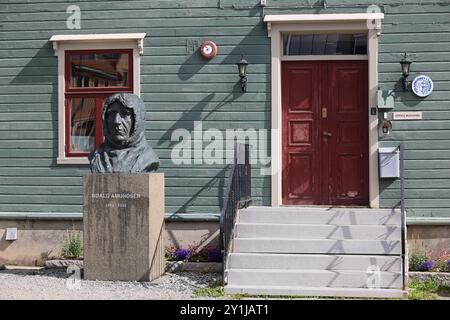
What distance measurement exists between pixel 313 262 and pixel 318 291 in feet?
1.96

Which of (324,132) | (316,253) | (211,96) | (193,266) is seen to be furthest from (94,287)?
(324,132)

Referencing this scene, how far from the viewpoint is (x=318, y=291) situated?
8.65m

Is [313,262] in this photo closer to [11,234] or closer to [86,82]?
[86,82]

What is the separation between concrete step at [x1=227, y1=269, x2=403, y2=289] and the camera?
883 centimetres

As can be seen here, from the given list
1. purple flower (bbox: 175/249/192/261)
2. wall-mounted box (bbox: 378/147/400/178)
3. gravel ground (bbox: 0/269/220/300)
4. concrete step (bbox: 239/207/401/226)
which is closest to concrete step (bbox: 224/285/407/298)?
gravel ground (bbox: 0/269/220/300)

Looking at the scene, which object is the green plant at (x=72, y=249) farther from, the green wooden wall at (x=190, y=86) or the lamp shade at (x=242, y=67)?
the lamp shade at (x=242, y=67)

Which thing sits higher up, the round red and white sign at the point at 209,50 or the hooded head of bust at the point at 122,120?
the round red and white sign at the point at 209,50

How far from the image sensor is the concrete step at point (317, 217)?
10.1 metres

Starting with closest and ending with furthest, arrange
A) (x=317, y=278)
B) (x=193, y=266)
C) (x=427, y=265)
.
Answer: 1. (x=317, y=278)
2. (x=427, y=265)
3. (x=193, y=266)

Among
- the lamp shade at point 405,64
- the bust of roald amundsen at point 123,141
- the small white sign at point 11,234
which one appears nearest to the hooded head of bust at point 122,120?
the bust of roald amundsen at point 123,141

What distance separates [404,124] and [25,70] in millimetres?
6007

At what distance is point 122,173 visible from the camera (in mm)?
9383

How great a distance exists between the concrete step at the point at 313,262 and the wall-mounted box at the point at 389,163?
186cm

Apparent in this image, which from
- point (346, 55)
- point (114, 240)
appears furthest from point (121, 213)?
point (346, 55)
